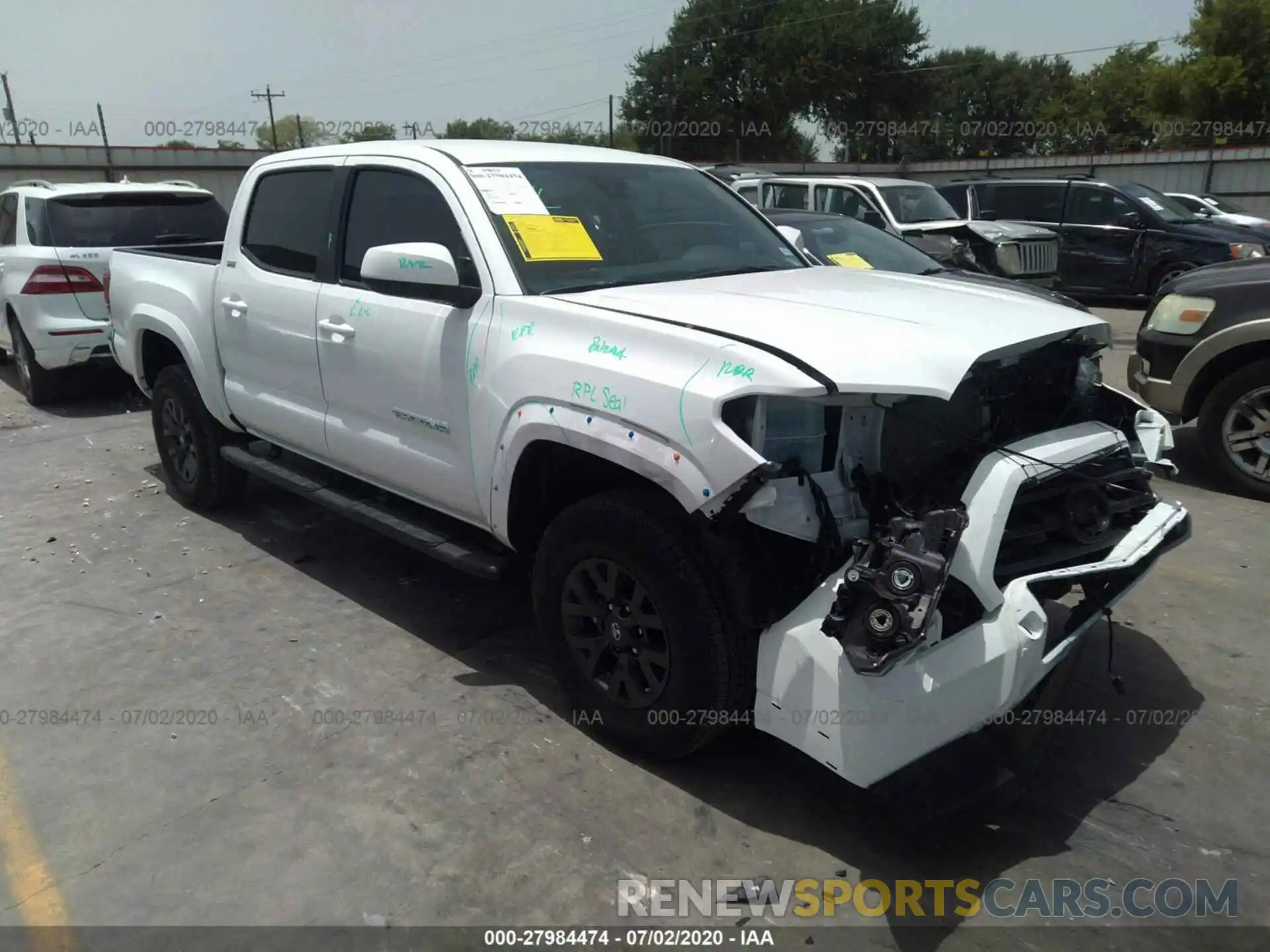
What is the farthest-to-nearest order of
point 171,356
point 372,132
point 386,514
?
1. point 372,132
2. point 171,356
3. point 386,514

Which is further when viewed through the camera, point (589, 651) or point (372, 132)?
point (372, 132)

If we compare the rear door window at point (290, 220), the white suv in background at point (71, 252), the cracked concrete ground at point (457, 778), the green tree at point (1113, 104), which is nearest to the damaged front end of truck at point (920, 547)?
the cracked concrete ground at point (457, 778)

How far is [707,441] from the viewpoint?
8.52 feet

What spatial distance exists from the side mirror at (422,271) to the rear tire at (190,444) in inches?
98.0

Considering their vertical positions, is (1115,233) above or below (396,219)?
below

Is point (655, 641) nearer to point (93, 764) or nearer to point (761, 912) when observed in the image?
point (761, 912)

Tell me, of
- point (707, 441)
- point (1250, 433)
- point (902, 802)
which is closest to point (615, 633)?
point (707, 441)

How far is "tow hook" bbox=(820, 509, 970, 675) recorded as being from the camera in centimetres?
235

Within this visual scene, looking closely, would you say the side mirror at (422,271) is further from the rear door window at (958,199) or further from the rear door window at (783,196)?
the rear door window at (958,199)

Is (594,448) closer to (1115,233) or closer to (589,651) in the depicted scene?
(589,651)

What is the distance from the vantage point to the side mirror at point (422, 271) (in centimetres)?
333

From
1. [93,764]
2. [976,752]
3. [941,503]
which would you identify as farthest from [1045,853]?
[93,764]

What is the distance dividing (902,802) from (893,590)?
0.88 metres

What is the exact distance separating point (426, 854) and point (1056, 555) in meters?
2.04
